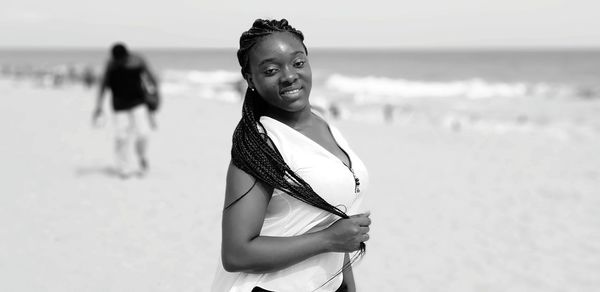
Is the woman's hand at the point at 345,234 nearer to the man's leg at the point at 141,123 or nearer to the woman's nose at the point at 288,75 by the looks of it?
the woman's nose at the point at 288,75

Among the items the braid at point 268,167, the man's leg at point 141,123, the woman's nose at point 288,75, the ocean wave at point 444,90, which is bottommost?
the ocean wave at point 444,90

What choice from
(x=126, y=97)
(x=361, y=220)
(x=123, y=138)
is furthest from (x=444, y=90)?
(x=361, y=220)

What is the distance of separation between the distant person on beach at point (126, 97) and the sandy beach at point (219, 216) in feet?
1.91

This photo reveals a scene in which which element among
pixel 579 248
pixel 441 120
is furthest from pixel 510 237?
pixel 441 120

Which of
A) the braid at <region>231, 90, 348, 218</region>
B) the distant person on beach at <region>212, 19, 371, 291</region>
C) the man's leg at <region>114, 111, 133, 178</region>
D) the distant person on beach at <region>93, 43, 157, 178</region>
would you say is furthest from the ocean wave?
the braid at <region>231, 90, 348, 218</region>

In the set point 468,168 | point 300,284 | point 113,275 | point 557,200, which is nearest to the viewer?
point 300,284

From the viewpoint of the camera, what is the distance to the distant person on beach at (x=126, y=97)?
23.8 ft

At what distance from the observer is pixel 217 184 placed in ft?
27.9

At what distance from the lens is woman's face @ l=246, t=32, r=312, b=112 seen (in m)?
1.65

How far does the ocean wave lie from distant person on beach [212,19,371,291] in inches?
1165

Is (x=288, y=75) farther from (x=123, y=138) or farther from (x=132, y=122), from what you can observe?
(x=123, y=138)

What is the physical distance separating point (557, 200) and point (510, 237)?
7.27 ft

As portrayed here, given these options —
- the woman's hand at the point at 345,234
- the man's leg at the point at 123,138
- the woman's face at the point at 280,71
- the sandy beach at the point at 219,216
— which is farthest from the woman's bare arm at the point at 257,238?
the man's leg at the point at 123,138

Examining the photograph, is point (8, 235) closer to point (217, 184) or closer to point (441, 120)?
point (217, 184)
